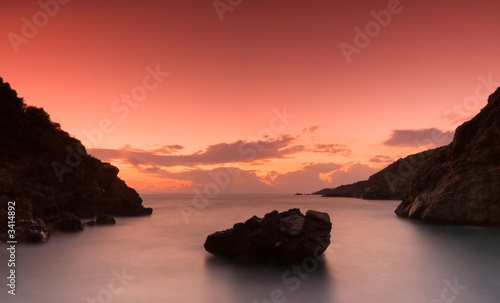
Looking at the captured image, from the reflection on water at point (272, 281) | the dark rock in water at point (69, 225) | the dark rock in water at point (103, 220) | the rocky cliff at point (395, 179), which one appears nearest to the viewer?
the reflection on water at point (272, 281)

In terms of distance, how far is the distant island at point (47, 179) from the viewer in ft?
68.6

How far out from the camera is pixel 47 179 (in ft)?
99.7

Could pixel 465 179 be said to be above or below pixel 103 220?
above

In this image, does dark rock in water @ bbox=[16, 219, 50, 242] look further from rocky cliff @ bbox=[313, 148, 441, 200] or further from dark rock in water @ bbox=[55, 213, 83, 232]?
rocky cliff @ bbox=[313, 148, 441, 200]

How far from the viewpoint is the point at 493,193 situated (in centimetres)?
2512

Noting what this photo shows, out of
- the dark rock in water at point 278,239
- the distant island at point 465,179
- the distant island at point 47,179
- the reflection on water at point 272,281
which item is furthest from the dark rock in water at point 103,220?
the distant island at point 465,179

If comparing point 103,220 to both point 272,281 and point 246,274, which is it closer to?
point 246,274

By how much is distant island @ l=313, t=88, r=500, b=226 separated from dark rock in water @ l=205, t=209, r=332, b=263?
68.7ft

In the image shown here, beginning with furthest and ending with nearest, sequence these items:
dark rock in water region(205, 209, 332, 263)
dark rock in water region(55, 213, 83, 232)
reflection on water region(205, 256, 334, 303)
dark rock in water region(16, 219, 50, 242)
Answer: dark rock in water region(55, 213, 83, 232) → dark rock in water region(16, 219, 50, 242) → dark rock in water region(205, 209, 332, 263) → reflection on water region(205, 256, 334, 303)

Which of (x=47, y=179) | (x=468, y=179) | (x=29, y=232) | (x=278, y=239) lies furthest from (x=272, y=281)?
(x=47, y=179)

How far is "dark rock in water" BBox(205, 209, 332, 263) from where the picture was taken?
41.2 feet

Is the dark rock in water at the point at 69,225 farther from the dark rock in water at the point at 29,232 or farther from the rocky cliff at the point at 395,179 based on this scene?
the rocky cliff at the point at 395,179

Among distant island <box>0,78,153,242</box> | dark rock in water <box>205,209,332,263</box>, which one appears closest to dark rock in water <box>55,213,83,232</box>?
distant island <box>0,78,153,242</box>

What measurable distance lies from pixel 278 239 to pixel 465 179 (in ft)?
79.7
